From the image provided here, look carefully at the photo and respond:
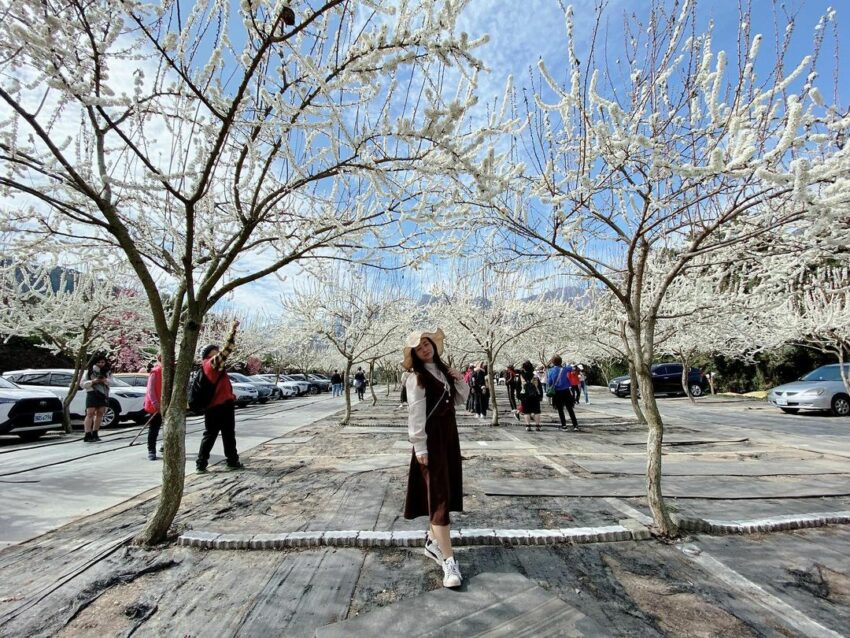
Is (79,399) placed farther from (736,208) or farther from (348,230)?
(736,208)

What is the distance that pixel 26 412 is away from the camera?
28.1 feet

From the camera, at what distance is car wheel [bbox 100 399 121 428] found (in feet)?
37.0

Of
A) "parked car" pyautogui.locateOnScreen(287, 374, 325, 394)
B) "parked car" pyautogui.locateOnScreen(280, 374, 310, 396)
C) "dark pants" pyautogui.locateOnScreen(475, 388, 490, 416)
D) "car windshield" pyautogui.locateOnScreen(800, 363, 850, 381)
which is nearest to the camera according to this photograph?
"car windshield" pyautogui.locateOnScreen(800, 363, 850, 381)

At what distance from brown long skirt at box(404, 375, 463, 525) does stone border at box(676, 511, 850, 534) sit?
2000 mm

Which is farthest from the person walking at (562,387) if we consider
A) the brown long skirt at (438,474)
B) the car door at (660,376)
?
the car door at (660,376)

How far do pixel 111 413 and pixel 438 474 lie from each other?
12.1 m

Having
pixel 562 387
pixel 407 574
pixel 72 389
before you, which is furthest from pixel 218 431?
pixel 562 387

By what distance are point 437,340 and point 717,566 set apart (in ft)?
8.09

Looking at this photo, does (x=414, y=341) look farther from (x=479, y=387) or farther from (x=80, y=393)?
(x=80, y=393)

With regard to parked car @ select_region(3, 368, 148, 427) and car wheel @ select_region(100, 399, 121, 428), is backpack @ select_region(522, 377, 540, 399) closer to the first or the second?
parked car @ select_region(3, 368, 148, 427)

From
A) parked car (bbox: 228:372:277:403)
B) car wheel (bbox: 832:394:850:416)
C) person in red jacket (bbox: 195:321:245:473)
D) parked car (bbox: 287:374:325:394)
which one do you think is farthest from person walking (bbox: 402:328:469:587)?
parked car (bbox: 287:374:325:394)

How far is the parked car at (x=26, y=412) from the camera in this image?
26.9ft

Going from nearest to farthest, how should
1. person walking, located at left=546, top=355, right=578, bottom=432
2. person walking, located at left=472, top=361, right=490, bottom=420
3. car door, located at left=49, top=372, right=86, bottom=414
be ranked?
1. person walking, located at left=546, top=355, right=578, bottom=432
2. car door, located at left=49, top=372, right=86, bottom=414
3. person walking, located at left=472, top=361, right=490, bottom=420

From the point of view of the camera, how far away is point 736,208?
329 cm
